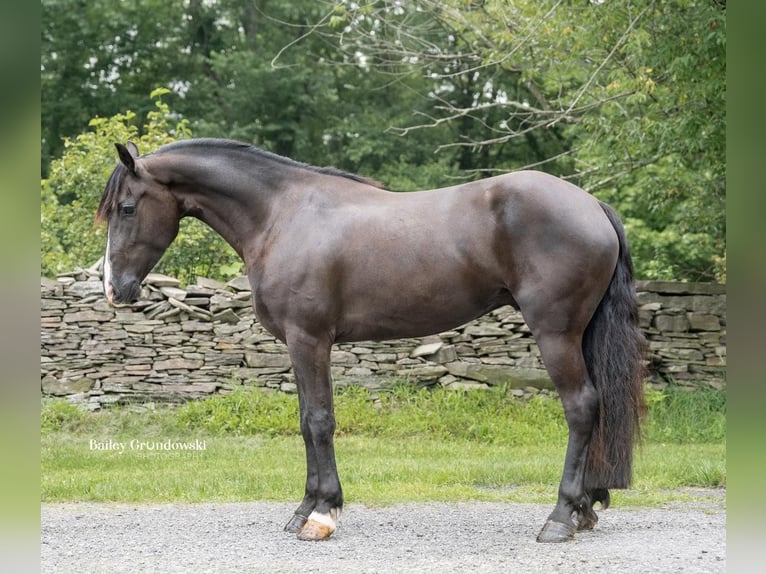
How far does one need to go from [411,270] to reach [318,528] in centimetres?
156

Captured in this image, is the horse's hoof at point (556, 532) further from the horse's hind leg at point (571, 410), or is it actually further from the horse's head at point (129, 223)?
the horse's head at point (129, 223)

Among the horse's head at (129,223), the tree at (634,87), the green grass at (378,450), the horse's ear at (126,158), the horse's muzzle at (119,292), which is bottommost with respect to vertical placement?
the green grass at (378,450)

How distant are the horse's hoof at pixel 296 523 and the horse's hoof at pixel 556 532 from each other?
141cm

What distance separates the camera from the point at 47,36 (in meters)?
17.3

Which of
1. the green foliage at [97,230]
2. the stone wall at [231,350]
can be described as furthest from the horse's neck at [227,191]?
the green foliage at [97,230]

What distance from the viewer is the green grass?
6.36 metres

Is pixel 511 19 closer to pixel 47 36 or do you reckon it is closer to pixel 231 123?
pixel 231 123

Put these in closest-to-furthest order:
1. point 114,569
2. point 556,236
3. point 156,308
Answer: point 114,569
point 556,236
point 156,308

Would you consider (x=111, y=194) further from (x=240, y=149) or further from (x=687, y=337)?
(x=687, y=337)

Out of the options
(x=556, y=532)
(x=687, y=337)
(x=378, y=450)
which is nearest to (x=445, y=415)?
(x=378, y=450)

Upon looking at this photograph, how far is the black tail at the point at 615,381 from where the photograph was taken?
4.64m

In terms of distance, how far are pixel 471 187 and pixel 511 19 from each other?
7225mm

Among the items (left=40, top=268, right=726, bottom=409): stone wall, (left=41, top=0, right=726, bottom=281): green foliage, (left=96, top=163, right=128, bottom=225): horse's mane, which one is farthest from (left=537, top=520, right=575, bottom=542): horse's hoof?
(left=41, top=0, right=726, bottom=281): green foliage
